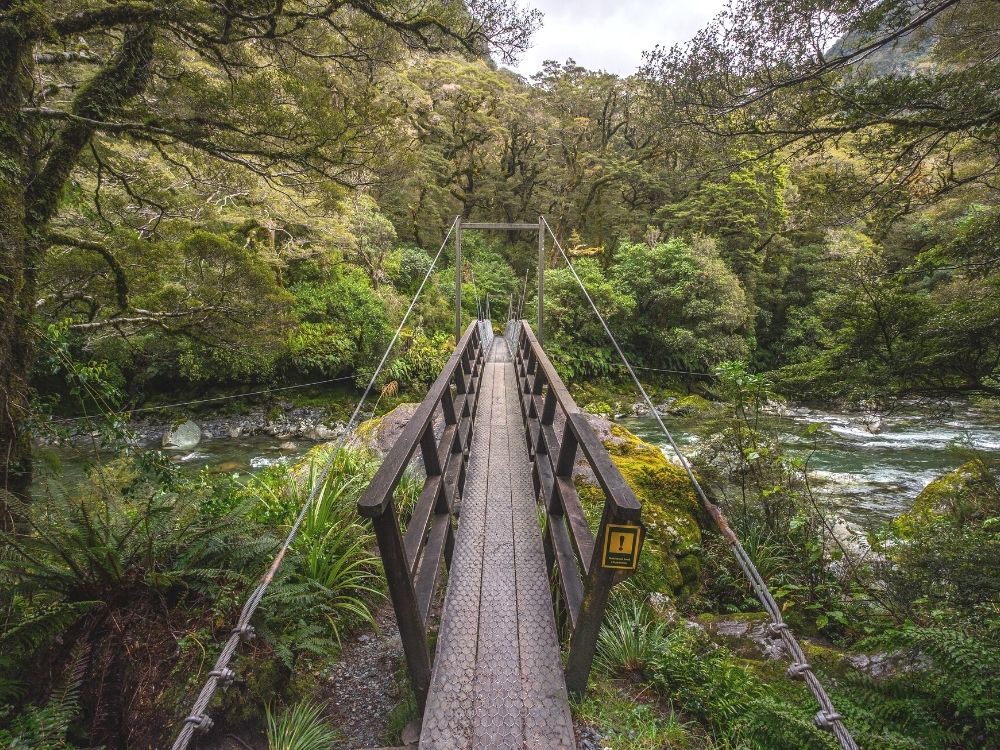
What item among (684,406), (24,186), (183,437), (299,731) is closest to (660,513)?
(299,731)

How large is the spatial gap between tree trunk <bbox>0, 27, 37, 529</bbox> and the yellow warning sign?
296cm

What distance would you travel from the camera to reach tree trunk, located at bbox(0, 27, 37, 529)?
2.44 metres

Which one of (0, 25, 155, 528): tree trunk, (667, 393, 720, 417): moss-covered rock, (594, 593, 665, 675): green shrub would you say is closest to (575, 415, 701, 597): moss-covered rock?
(594, 593, 665, 675): green shrub

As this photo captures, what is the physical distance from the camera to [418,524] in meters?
2.15

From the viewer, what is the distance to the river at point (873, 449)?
642 cm

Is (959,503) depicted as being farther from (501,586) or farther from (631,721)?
(501,586)

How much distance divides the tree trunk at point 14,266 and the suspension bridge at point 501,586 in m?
1.80

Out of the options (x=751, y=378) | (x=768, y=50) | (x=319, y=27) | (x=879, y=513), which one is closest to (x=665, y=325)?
(x=879, y=513)

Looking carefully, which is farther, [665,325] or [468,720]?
[665,325]

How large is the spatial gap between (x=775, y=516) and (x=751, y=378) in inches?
55.5

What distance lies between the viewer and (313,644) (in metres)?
2.08

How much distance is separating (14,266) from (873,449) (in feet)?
41.6

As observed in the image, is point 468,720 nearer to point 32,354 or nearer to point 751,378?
point 32,354

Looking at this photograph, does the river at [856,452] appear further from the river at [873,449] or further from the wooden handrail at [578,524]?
the wooden handrail at [578,524]
